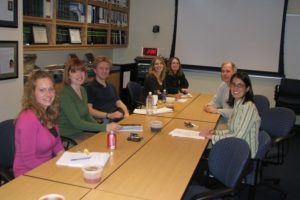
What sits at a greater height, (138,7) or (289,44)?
(138,7)

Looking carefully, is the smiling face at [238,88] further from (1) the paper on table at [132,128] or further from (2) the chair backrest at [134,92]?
(2) the chair backrest at [134,92]

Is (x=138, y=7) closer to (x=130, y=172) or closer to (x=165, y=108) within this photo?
(x=165, y=108)

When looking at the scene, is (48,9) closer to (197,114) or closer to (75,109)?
(75,109)

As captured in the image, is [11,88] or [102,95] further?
[102,95]

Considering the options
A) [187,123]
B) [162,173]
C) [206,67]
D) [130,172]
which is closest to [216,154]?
[162,173]

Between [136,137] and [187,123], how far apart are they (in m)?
0.74

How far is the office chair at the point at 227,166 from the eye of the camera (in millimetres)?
1960

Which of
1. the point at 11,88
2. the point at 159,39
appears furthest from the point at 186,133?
the point at 159,39

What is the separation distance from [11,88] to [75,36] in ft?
5.88

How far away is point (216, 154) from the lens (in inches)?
90.0

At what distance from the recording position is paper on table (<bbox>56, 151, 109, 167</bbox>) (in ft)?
6.63

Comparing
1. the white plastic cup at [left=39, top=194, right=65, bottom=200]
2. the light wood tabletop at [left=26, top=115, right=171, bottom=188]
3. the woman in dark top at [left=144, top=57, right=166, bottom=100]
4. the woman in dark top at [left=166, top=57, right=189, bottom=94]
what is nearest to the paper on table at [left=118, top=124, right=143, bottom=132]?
the light wood tabletop at [left=26, top=115, right=171, bottom=188]

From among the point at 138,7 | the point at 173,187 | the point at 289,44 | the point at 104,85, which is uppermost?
the point at 138,7

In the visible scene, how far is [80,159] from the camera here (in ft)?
6.81
